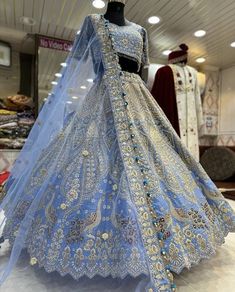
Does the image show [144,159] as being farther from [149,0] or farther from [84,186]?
[149,0]

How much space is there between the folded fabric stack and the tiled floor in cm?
195

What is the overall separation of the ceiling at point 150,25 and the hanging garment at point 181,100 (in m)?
0.60

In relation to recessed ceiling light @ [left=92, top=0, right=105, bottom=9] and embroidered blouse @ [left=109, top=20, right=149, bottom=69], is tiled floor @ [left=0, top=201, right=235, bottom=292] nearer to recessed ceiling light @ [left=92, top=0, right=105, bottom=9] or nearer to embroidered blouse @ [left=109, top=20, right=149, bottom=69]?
embroidered blouse @ [left=109, top=20, right=149, bottom=69]

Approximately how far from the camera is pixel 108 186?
0.96 m

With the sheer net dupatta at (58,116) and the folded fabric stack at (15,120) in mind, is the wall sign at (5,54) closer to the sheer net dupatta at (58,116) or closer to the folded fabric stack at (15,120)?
the folded fabric stack at (15,120)

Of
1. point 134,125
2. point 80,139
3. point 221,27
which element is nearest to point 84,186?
point 80,139

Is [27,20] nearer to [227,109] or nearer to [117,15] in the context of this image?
[117,15]

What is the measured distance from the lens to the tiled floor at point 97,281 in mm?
919

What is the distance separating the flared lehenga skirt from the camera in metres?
0.84

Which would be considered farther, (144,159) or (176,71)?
(176,71)

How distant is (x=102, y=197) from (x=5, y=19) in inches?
105

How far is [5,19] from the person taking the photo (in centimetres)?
276

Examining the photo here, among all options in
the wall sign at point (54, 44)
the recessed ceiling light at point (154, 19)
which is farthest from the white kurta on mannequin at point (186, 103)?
the wall sign at point (54, 44)

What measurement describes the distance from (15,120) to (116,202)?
2456mm
